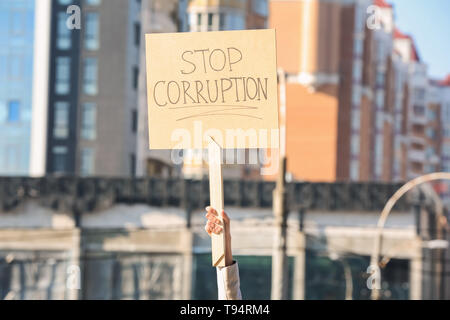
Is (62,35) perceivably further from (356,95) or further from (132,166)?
(356,95)

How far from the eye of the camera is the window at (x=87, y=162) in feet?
149

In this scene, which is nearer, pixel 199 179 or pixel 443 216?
pixel 199 179

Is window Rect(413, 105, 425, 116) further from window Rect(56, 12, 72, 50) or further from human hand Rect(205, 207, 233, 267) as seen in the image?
human hand Rect(205, 207, 233, 267)

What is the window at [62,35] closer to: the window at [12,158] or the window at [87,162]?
the window at [87,162]

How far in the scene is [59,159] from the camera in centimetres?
4603

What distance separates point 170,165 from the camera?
4666 cm

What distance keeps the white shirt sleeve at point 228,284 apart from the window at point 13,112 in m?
43.5

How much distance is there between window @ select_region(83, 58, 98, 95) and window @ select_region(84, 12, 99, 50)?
72 centimetres

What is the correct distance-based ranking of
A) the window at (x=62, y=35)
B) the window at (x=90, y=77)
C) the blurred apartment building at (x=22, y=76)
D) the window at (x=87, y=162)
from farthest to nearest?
the blurred apartment building at (x=22, y=76), the window at (x=62, y=35), the window at (x=87, y=162), the window at (x=90, y=77)

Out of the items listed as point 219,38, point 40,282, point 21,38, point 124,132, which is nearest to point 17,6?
point 21,38

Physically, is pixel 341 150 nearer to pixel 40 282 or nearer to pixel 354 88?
pixel 354 88

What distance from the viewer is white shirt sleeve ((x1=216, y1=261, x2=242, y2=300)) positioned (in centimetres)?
399

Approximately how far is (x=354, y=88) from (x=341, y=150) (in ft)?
15.1

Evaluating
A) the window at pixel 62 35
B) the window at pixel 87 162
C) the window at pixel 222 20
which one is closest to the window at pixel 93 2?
the window at pixel 62 35
